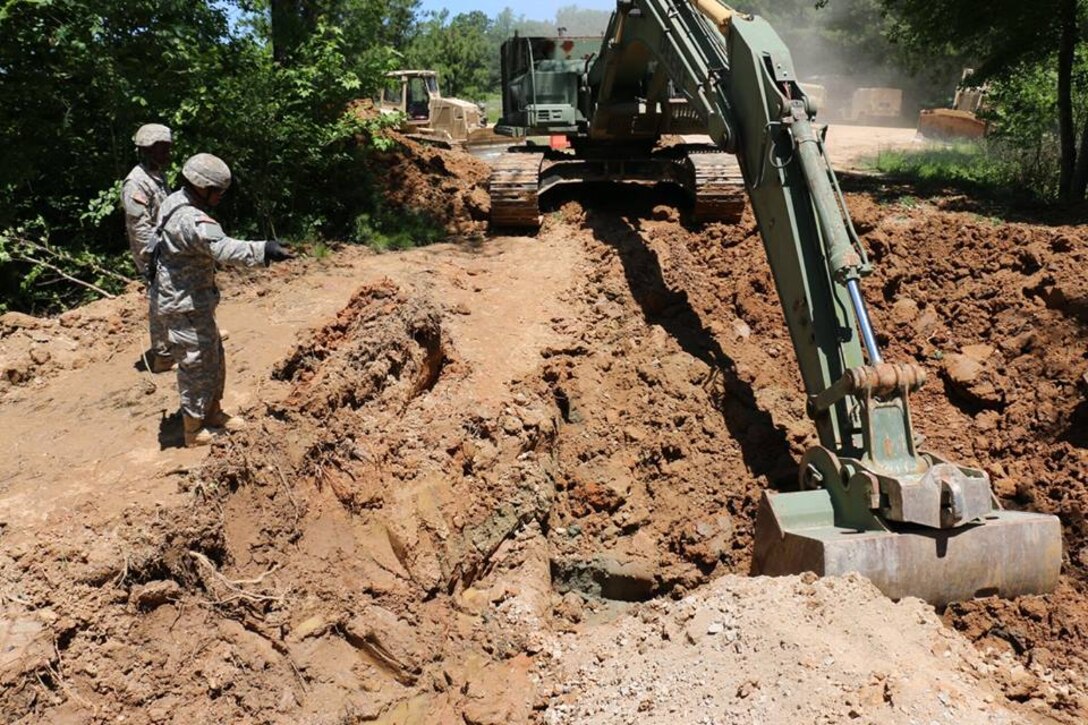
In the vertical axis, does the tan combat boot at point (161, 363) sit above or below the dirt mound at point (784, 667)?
above

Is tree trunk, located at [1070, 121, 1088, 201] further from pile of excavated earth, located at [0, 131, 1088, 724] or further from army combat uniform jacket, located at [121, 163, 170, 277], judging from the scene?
army combat uniform jacket, located at [121, 163, 170, 277]

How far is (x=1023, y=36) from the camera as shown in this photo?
1145 cm

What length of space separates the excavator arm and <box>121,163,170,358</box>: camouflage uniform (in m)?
4.02

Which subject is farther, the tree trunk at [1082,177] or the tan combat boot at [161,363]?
the tree trunk at [1082,177]

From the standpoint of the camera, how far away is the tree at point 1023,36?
11109mm

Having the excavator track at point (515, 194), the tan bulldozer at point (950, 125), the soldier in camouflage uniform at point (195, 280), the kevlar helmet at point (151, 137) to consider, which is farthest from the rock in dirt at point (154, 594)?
the tan bulldozer at point (950, 125)

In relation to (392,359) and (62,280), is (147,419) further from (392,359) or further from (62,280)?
(62,280)

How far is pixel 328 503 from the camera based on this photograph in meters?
4.70

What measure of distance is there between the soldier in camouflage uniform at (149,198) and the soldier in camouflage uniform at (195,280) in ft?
3.95

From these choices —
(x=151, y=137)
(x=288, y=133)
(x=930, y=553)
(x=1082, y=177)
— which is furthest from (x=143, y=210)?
(x=1082, y=177)

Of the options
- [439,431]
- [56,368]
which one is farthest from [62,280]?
[439,431]

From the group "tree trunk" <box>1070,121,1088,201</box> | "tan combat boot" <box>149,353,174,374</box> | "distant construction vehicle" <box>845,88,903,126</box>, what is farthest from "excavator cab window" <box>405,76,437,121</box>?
"distant construction vehicle" <box>845,88,903,126</box>

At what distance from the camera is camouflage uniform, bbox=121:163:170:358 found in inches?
238

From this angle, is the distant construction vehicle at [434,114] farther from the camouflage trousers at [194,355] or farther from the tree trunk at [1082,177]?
the camouflage trousers at [194,355]
